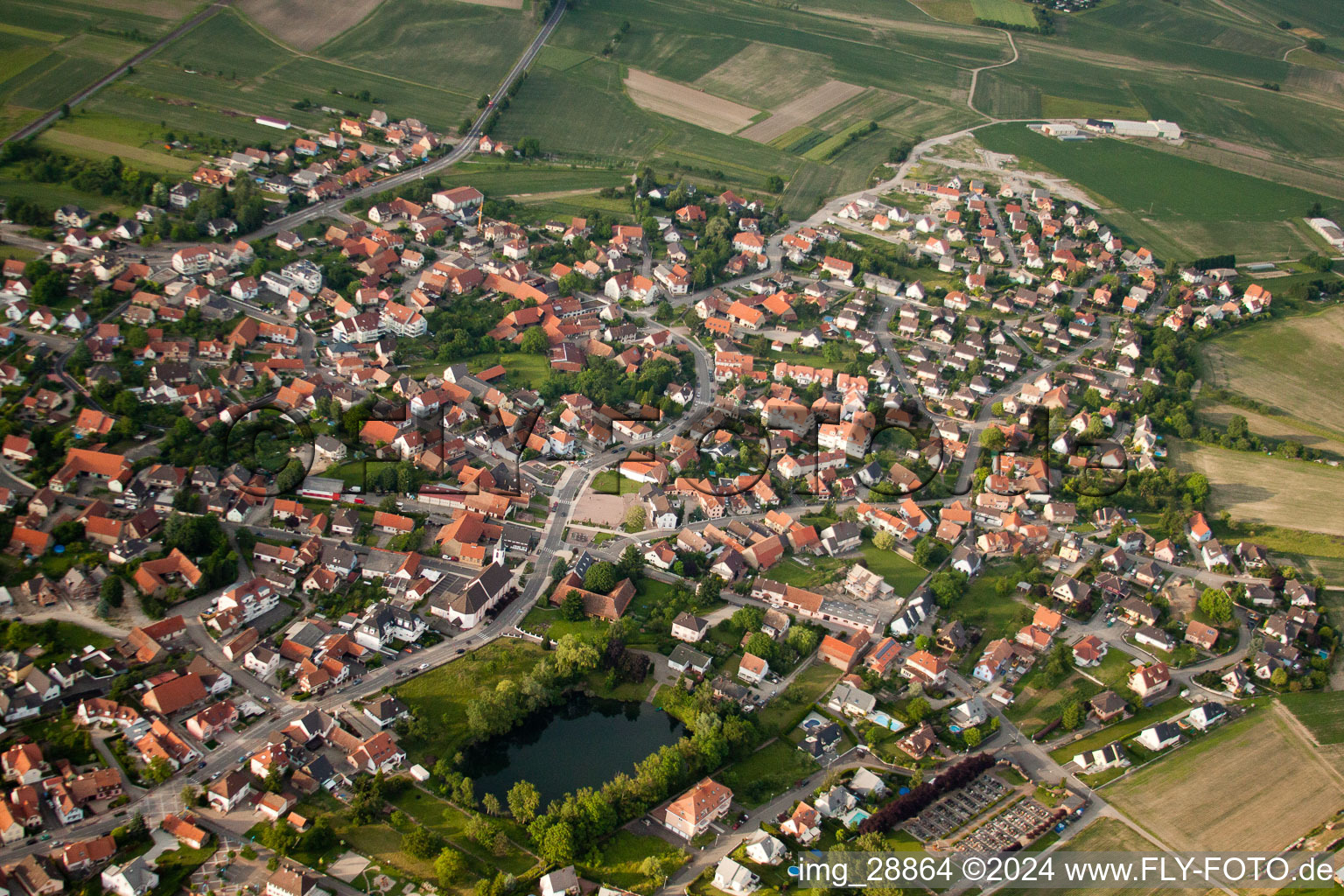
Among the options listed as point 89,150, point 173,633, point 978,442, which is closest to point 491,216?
point 89,150

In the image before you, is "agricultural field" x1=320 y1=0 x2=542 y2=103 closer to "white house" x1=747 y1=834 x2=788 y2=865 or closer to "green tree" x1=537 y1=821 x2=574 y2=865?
"green tree" x1=537 y1=821 x2=574 y2=865

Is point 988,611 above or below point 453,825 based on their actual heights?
above

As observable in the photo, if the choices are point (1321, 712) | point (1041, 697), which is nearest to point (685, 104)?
point (1041, 697)

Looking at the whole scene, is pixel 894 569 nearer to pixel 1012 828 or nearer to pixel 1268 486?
pixel 1012 828

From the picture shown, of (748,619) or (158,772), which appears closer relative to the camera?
(158,772)

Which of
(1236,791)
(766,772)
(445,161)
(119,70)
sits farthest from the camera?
(119,70)

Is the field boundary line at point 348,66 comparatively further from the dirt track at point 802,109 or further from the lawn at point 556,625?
the lawn at point 556,625

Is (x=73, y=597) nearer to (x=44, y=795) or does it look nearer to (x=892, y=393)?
(x=44, y=795)

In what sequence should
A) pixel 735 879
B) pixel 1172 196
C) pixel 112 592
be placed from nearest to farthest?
pixel 735 879
pixel 112 592
pixel 1172 196
